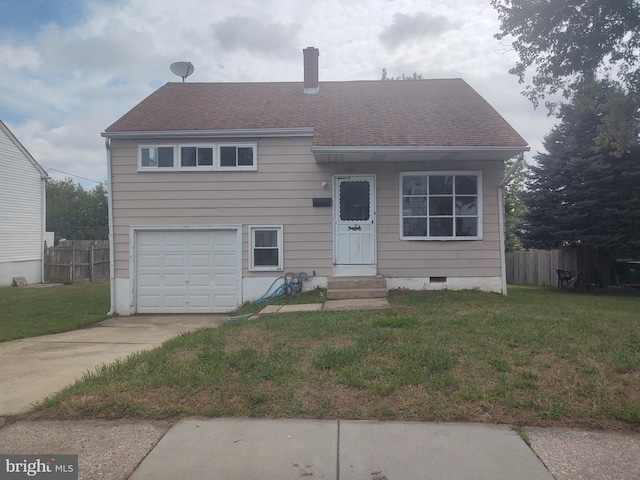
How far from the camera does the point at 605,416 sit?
13.1 ft

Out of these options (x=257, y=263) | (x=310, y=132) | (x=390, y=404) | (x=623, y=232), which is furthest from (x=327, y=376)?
(x=623, y=232)

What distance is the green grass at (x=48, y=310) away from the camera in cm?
916

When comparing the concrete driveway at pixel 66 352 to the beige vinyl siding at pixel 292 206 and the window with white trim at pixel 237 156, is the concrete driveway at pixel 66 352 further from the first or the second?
the window with white trim at pixel 237 156

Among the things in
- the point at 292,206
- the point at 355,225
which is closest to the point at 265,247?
the point at 292,206

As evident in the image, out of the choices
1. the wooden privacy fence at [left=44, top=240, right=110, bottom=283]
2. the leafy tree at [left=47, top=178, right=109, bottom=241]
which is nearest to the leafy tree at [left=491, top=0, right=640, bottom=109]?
the wooden privacy fence at [left=44, top=240, right=110, bottom=283]

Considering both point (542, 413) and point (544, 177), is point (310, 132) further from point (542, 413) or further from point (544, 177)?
point (544, 177)

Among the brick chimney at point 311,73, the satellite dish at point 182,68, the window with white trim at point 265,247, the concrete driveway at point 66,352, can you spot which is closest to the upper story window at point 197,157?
the window with white trim at point 265,247

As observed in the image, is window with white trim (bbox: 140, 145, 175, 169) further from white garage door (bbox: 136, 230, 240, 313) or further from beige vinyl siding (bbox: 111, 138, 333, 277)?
white garage door (bbox: 136, 230, 240, 313)

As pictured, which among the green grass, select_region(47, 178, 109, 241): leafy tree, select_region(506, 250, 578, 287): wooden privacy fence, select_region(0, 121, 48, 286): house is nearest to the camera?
the green grass

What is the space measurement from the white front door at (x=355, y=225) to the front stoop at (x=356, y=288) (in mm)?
522

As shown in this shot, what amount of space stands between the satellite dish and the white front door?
21.8ft

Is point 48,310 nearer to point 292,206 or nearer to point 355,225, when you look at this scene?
point 292,206

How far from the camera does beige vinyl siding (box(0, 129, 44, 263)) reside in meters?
19.4

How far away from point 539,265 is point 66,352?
18.3 metres
